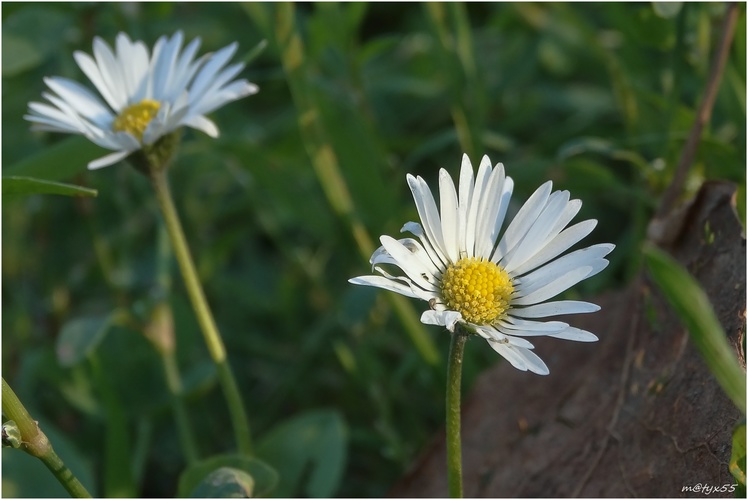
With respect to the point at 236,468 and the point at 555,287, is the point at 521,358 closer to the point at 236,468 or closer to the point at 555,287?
the point at 555,287

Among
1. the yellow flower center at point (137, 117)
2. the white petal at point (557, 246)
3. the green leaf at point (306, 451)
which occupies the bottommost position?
the green leaf at point (306, 451)

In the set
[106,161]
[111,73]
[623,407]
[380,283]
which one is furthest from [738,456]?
[111,73]

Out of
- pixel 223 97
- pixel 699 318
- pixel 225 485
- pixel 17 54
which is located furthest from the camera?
pixel 17 54

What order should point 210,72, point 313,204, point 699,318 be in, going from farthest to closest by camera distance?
point 313,204 → point 210,72 → point 699,318

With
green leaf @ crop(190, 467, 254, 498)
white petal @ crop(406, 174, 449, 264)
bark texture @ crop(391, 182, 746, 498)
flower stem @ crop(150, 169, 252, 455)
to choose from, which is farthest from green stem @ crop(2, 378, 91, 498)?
bark texture @ crop(391, 182, 746, 498)

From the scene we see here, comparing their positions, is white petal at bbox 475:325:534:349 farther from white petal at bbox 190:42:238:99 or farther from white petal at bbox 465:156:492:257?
white petal at bbox 190:42:238:99

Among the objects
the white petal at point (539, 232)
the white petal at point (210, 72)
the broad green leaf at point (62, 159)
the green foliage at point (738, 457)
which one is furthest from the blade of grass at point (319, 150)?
the green foliage at point (738, 457)

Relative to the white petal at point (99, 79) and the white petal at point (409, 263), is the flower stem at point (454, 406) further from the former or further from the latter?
the white petal at point (99, 79)
